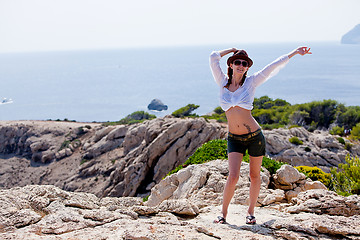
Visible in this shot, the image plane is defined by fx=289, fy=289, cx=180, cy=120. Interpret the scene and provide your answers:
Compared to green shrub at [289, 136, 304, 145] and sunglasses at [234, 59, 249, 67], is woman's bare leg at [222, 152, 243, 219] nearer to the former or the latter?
sunglasses at [234, 59, 249, 67]

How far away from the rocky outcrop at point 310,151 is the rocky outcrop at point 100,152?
3735 millimetres

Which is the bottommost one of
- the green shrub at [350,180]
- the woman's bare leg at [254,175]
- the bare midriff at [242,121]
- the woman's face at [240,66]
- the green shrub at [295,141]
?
the green shrub at [295,141]

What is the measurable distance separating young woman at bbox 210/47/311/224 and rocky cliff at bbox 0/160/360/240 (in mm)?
457

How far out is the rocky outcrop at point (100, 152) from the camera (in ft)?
62.1

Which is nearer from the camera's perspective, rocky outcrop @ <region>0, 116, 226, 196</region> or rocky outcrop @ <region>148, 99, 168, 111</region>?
rocky outcrop @ <region>0, 116, 226, 196</region>

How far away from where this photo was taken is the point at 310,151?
17547 millimetres

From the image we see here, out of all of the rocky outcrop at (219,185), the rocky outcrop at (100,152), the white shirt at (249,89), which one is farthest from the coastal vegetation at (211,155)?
the rocky outcrop at (100,152)

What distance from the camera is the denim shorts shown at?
13.4 feet

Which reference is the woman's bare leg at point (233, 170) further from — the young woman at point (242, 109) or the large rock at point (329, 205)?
the large rock at point (329, 205)

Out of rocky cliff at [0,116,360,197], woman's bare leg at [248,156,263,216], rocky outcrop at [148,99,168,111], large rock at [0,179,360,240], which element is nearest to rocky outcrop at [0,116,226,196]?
rocky cliff at [0,116,360,197]

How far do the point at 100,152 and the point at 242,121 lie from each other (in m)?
25.1

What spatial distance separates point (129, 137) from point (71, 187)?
6780mm

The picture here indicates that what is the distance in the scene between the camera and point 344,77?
96.2 m

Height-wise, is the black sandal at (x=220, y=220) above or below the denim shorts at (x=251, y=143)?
below
